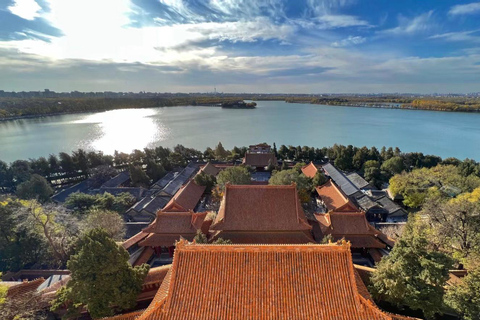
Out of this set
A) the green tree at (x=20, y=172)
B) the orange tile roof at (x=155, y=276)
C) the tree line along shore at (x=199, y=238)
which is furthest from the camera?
the green tree at (x=20, y=172)

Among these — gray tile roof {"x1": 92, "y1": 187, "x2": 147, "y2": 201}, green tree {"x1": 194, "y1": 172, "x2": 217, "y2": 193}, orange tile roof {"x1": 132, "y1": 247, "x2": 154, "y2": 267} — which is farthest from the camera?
gray tile roof {"x1": 92, "y1": 187, "x2": 147, "y2": 201}

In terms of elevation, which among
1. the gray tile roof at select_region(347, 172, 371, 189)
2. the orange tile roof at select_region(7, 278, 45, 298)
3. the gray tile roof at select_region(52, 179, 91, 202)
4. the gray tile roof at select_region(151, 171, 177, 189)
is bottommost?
the gray tile roof at select_region(52, 179, 91, 202)

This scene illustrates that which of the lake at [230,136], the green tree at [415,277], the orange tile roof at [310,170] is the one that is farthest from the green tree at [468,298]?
the lake at [230,136]

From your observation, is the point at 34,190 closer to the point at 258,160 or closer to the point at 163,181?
the point at 163,181

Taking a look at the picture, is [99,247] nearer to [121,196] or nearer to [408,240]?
[408,240]

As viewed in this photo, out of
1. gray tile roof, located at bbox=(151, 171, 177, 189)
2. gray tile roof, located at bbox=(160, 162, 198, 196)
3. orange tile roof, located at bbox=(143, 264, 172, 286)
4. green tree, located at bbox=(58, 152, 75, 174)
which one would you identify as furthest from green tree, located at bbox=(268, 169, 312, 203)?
green tree, located at bbox=(58, 152, 75, 174)

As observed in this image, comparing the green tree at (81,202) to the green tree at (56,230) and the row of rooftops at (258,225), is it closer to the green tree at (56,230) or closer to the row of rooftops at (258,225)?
the green tree at (56,230)

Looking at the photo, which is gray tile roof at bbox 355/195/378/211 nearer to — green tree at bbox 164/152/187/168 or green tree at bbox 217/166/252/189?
green tree at bbox 217/166/252/189
